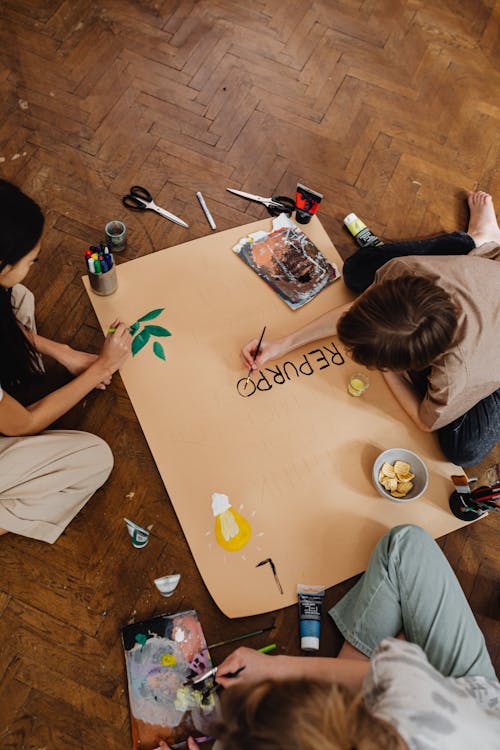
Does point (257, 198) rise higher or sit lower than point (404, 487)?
higher

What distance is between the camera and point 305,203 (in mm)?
1889

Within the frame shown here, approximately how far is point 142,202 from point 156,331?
1.54 feet

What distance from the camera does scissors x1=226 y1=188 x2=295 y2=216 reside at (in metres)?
1.96

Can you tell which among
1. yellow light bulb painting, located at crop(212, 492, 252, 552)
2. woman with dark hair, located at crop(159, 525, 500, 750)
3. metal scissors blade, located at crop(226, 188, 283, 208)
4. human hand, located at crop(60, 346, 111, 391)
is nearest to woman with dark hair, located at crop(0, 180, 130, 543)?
human hand, located at crop(60, 346, 111, 391)

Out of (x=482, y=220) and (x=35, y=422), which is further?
(x=482, y=220)

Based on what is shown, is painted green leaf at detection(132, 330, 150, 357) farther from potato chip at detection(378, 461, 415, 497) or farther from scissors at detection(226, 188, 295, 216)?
potato chip at detection(378, 461, 415, 497)

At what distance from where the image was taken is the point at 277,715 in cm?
85

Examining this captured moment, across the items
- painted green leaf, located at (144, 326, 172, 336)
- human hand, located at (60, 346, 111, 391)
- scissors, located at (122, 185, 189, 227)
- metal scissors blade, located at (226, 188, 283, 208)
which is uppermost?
metal scissors blade, located at (226, 188, 283, 208)

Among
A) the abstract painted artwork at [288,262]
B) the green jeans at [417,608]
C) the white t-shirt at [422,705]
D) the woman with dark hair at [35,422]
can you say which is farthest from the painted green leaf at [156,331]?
the white t-shirt at [422,705]

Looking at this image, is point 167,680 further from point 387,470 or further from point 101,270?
point 101,270

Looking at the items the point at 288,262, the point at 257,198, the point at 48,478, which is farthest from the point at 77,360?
the point at 257,198

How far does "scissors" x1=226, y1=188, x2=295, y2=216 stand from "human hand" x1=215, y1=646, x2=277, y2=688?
4.35 ft

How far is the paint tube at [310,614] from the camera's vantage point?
4.86 feet

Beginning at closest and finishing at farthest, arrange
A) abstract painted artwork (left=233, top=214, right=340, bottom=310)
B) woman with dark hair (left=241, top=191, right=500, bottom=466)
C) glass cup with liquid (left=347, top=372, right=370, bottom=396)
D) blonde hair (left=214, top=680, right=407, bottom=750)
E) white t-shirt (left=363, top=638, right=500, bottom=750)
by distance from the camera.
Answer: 1. blonde hair (left=214, top=680, right=407, bottom=750)
2. white t-shirt (left=363, top=638, right=500, bottom=750)
3. woman with dark hair (left=241, top=191, right=500, bottom=466)
4. glass cup with liquid (left=347, top=372, right=370, bottom=396)
5. abstract painted artwork (left=233, top=214, right=340, bottom=310)
